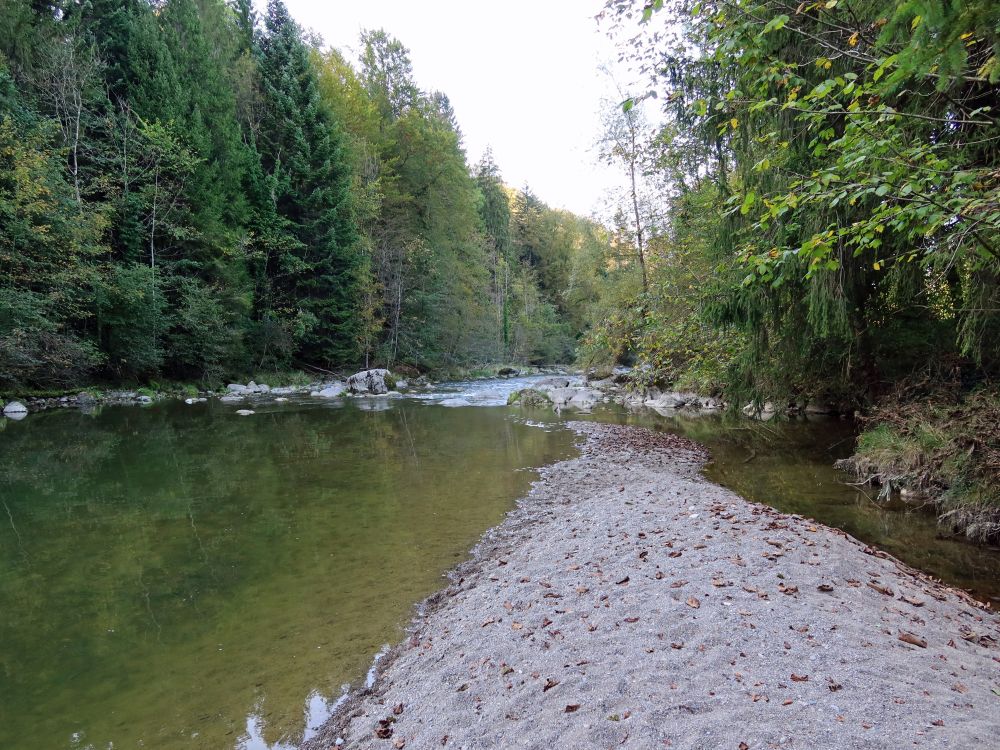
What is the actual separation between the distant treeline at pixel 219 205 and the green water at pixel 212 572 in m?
9.35

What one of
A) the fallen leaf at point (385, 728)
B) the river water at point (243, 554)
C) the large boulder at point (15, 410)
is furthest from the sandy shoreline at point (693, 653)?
the large boulder at point (15, 410)

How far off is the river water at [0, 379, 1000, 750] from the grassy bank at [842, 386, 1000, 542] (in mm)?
398

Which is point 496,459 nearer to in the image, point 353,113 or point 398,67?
point 353,113

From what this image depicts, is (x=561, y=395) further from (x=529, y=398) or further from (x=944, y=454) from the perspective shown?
(x=944, y=454)

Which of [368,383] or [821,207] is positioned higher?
[821,207]

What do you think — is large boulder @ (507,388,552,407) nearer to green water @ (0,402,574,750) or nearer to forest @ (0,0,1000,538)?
forest @ (0,0,1000,538)

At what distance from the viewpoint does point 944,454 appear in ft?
21.1

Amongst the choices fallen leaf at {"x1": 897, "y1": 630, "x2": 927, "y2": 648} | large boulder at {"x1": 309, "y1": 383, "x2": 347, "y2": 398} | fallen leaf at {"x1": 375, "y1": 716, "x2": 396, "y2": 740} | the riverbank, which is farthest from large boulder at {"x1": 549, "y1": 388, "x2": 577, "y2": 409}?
fallen leaf at {"x1": 375, "y1": 716, "x2": 396, "y2": 740}

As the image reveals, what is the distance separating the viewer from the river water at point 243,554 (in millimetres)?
3436

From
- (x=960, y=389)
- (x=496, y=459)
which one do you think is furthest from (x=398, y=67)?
(x=960, y=389)

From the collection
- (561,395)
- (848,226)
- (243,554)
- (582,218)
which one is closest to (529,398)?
(561,395)

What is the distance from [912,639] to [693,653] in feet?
4.41

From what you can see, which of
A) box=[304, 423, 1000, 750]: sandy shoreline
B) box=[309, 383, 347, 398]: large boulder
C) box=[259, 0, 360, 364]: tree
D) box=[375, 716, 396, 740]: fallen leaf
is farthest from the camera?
box=[259, 0, 360, 364]: tree

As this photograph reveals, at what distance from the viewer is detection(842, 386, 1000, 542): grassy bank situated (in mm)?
5643
